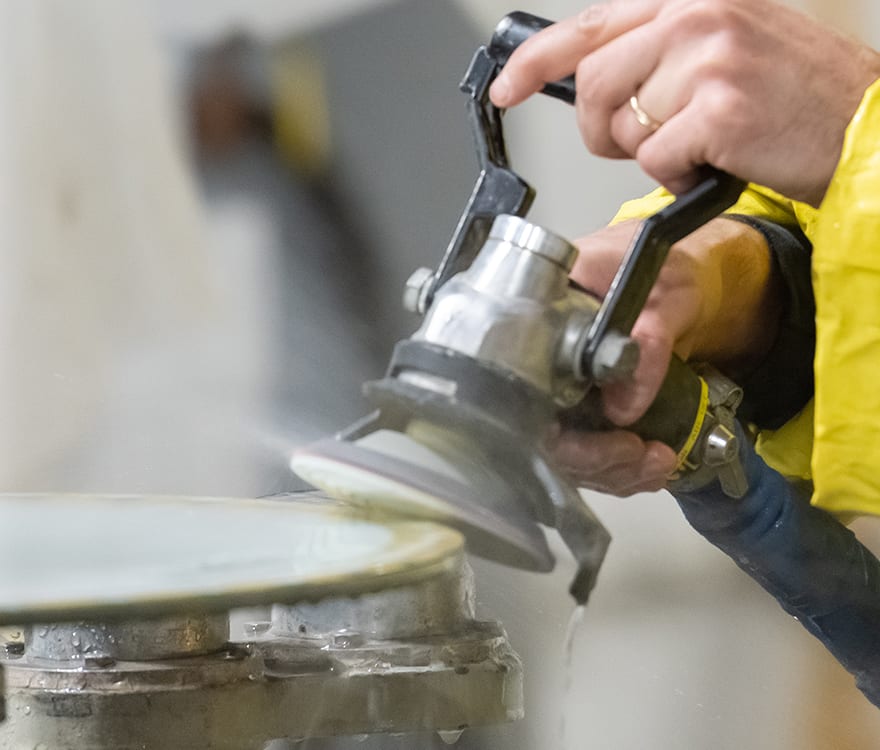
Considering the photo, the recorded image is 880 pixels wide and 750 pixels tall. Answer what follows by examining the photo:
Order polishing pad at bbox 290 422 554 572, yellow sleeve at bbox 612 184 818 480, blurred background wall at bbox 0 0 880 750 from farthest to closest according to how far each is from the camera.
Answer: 1. blurred background wall at bbox 0 0 880 750
2. yellow sleeve at bbox 612 184 818 480
3. polishing pad at bbox 290 422 554 572

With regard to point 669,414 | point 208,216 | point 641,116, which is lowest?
point 208,216

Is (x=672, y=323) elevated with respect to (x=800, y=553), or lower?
elevated

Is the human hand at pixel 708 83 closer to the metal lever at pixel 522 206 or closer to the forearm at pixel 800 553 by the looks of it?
the metal lever at pixel 522 206

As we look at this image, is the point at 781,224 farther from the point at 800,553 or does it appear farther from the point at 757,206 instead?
the point at 800,553

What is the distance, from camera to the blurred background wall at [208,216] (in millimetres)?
991

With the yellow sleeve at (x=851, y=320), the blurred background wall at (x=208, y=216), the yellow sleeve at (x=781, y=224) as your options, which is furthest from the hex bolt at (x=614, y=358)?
the blurred background wall at (x=208, y=216)

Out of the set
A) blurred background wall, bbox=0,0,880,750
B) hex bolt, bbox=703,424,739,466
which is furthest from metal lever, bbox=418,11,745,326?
blurred background wall, bbox=0,0,880,750

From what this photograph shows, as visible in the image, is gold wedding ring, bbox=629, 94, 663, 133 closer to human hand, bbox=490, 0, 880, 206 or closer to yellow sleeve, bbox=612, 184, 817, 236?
human hand, bbox=490, 0, 880, 206

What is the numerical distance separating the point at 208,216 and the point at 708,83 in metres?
0.66

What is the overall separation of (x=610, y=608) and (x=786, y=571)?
1.21 feet

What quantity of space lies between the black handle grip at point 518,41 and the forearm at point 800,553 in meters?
0.19

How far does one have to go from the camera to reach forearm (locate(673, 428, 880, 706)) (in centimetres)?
56

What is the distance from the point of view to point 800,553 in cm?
56

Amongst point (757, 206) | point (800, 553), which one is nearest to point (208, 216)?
point (757, 206)
